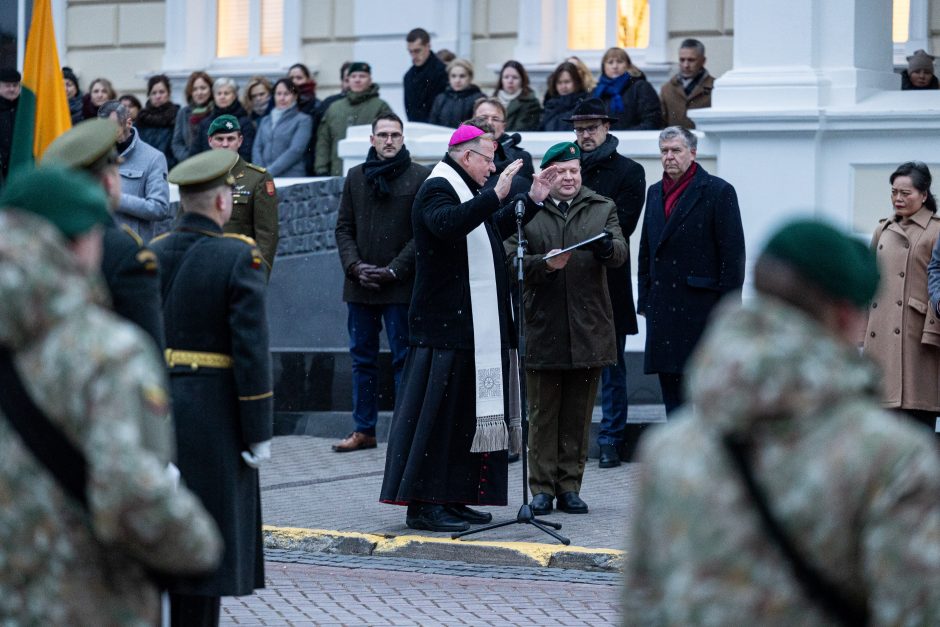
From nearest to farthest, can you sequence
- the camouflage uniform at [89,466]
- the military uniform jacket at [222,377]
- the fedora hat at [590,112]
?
the camouflage uniform at [89,466], the military uniform jacket at [222,377], the fedora hat at [590,112]

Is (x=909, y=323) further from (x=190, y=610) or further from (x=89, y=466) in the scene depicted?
(x=89, y=466)

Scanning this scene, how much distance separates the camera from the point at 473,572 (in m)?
7.87

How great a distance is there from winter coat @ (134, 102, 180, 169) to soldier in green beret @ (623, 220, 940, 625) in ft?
46.0

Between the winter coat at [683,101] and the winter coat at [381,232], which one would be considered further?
the winter coat at [683,101]

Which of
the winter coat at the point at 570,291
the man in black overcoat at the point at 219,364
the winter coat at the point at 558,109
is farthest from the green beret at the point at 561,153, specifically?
the winter coat at the point at 558,109

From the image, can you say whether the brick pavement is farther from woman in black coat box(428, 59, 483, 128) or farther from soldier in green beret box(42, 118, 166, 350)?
woman in black coat box(428, 59, 483, 128)

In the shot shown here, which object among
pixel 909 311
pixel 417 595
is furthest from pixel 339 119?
pixel 417 595

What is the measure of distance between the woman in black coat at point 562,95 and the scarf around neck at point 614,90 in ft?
0.56

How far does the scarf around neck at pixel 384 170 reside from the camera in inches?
425

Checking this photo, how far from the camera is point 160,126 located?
54.7 feet

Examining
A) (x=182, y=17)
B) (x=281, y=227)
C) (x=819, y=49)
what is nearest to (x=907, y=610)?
(x=819, y=49)

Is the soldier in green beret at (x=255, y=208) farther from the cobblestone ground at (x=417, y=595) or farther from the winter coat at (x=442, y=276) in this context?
the cobblestone ground at (x=417, y=595)

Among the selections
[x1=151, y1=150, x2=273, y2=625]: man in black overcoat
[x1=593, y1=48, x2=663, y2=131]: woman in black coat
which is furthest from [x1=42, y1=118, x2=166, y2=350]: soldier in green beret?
[x1=593, y1=48, x2=663, y2=131]: woman in black coat

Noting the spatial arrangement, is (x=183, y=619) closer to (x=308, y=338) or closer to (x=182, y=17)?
(x=308, y=338)
